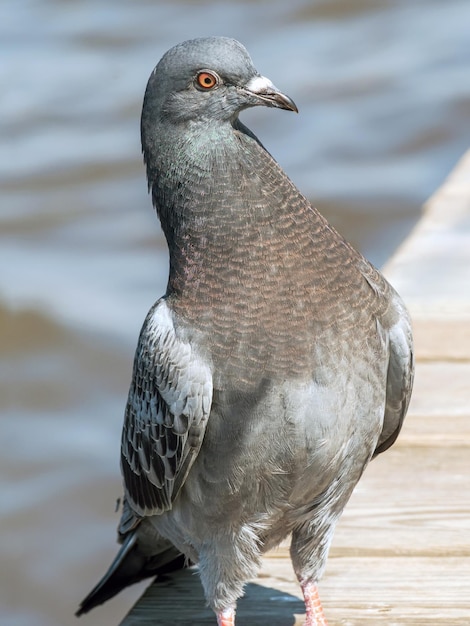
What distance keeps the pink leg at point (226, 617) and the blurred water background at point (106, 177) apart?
2.91 meters

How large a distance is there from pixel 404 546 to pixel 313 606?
1.69 ft

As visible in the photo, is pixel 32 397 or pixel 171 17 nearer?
pixel 32 397

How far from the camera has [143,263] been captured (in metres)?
9.10

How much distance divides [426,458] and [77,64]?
8.84 meters

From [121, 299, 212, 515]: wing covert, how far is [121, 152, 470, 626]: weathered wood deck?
53 centimetres

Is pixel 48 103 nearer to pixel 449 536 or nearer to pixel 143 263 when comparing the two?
pixel 143 263

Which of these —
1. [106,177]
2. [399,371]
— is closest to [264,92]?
[399,371]

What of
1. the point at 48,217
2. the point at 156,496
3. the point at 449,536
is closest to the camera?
the point at 156,496

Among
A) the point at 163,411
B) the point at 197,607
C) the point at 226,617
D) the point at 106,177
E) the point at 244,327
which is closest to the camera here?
the point at 244,327

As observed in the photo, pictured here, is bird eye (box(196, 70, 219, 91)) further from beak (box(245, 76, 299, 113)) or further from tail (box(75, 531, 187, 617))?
tail (box(75, 531, 187, 617))

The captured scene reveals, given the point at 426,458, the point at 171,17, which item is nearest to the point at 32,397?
the point at 426,458

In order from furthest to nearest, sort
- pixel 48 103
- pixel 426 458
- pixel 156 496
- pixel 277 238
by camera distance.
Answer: pixel 48 103 → pixel 426 458 → pixel 156 496 → pixel 277 238

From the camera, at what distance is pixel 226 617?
12.3ft

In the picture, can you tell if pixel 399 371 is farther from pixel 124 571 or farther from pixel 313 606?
pixel 124 571
